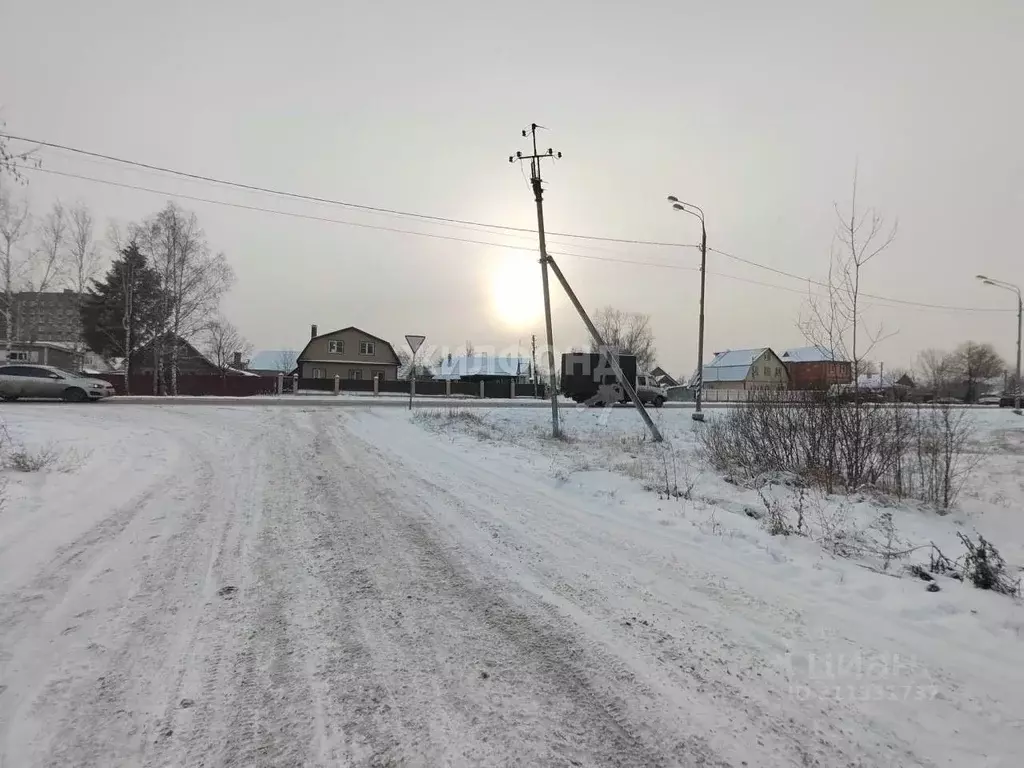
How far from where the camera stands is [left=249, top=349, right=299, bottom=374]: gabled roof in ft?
225

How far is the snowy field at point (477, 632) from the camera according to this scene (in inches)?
87.7

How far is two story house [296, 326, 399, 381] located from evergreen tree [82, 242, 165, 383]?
804 inches

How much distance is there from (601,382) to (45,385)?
23396 millimetres

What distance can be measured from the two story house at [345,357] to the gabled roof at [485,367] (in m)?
11.7

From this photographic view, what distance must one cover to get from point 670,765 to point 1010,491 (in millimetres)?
10140

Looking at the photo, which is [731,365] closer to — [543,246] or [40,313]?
[543,246]

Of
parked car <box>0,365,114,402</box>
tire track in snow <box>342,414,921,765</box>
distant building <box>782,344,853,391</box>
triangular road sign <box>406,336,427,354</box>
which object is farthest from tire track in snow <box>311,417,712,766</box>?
parked car <box>0,365,114,402</box>

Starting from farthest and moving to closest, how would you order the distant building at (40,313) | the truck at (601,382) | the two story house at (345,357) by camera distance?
the two story house at (345,357) < the distant building at (40,313) < the truck at (601,382)

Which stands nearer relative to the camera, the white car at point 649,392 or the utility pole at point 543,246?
the utility pole at point 543,246

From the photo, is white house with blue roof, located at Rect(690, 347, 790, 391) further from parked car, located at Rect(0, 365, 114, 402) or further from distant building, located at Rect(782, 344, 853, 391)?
parked car, located at Rect(0, 365, 114, 402)

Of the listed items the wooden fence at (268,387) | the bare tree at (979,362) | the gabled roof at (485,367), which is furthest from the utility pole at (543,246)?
the bare tree at (979,362)

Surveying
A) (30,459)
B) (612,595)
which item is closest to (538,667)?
(612,595)

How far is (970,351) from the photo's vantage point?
70.9 m

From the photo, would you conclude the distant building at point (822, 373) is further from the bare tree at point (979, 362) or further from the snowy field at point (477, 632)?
the bare tree at point (979, 362)
